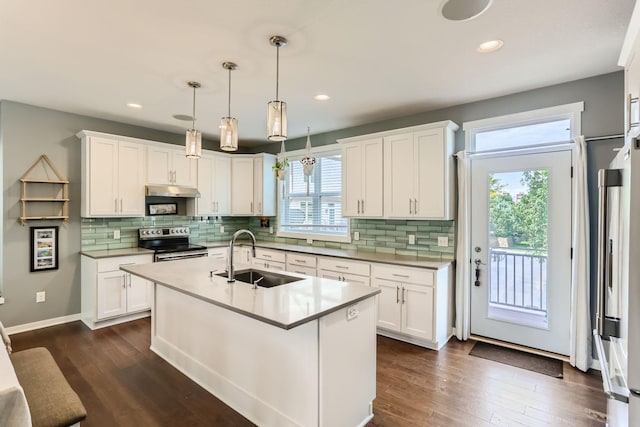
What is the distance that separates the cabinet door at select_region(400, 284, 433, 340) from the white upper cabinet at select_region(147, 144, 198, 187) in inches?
140

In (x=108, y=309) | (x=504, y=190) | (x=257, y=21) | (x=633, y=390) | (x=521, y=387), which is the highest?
(x=257, y=21)

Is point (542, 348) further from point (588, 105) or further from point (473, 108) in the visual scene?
point (473, 108)

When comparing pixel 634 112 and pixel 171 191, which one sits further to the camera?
pixel 171 191

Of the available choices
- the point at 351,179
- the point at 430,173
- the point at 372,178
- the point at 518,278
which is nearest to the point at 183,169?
the point at 351,179

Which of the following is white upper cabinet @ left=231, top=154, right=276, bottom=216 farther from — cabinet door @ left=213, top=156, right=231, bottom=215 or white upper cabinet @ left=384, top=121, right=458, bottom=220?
white upper cabinet @ left=384, top=121, right=458, bottom=220

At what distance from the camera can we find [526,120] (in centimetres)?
321

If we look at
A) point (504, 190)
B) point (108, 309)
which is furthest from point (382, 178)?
point (108, 309)

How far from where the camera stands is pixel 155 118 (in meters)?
4.25

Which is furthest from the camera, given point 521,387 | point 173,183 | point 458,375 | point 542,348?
point 173,183

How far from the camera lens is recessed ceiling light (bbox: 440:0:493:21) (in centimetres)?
187

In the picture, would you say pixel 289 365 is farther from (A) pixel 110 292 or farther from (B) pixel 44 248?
(B) pixel 44 248

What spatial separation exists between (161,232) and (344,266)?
2.89 metres

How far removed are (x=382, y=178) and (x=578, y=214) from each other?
1927 mm

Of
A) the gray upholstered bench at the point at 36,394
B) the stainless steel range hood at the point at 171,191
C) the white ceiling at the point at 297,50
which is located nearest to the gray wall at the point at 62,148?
the white ceiling at the point at 297,50
